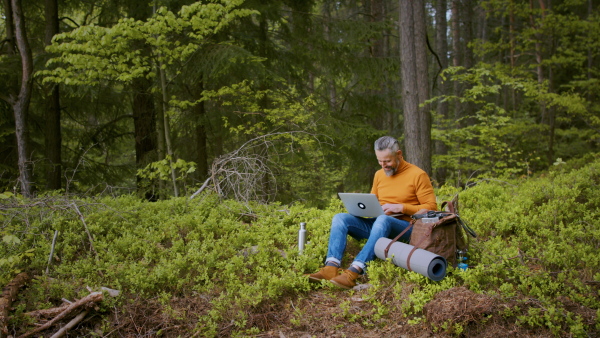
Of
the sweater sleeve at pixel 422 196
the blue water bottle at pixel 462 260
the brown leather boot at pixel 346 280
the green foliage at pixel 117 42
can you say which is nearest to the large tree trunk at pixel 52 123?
the green foliage at pixel 117 42

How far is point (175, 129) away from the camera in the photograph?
10641 mm

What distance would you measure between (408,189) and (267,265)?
6.03ft

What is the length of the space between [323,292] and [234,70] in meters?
5.83

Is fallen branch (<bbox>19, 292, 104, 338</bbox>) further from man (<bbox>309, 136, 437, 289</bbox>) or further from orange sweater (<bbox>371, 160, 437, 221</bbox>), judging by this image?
orange sweater (<bbox>371, 160, 437, 221</bbox>)

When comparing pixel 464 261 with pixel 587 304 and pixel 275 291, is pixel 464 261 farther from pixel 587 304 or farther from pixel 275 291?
pixel 275 291

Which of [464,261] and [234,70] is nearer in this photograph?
[464,261]

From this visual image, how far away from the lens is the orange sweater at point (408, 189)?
4500 millimetres

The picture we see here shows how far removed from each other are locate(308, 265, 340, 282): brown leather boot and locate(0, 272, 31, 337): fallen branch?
280 centimetres

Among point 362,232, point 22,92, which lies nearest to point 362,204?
point 362,232

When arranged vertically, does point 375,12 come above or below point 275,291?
above

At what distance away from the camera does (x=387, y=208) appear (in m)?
4.50

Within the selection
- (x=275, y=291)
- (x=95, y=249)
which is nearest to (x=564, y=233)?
(x=275, y=291)

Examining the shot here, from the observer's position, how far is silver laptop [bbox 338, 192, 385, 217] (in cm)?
441

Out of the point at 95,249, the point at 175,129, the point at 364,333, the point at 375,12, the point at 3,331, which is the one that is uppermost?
the point at 375,12
